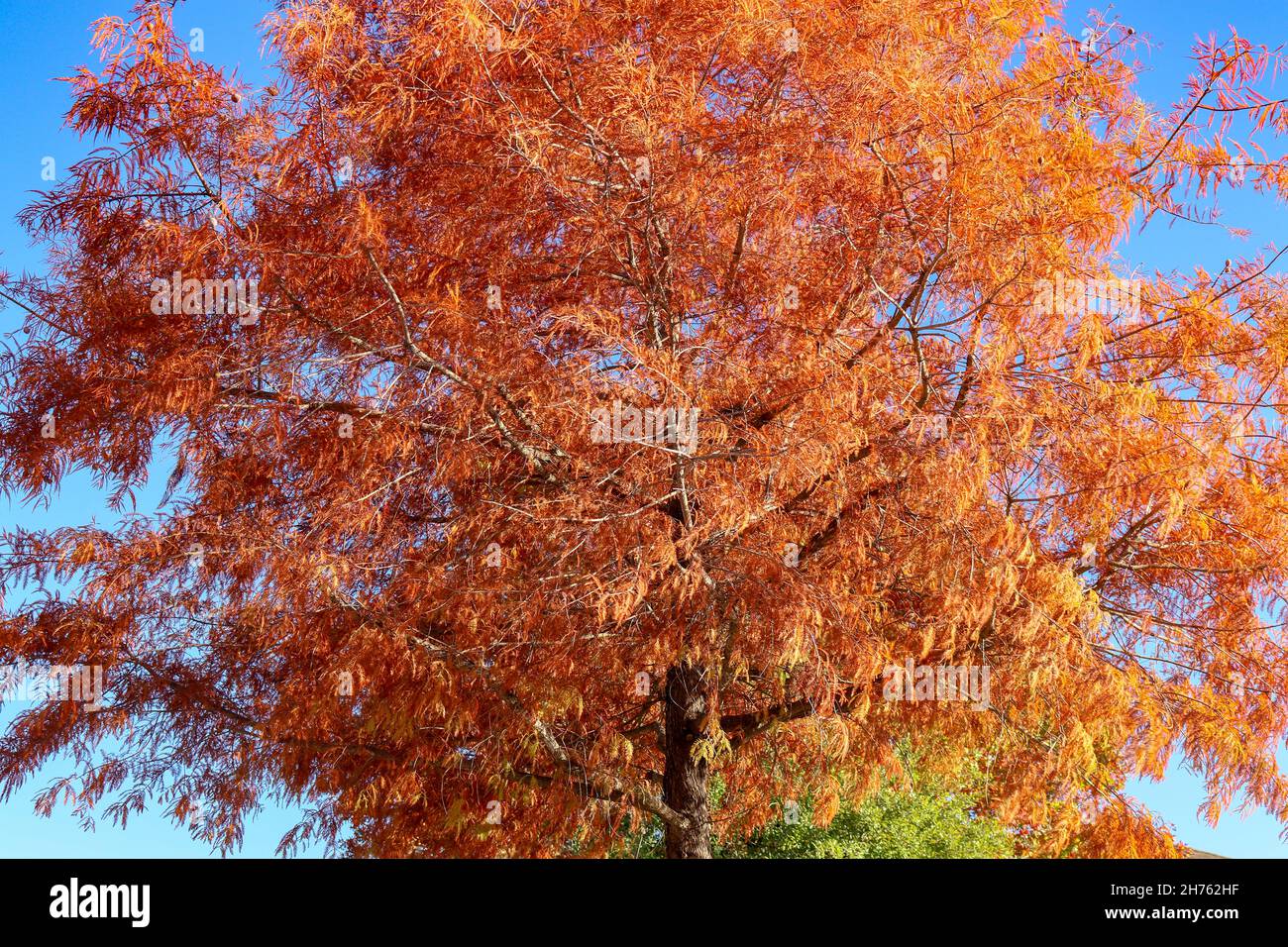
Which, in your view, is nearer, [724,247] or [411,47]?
[411,47]

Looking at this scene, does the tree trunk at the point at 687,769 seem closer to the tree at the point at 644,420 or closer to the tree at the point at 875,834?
the tree at the point at 644,420

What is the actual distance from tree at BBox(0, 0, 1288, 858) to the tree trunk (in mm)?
55

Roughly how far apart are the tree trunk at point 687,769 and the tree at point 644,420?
55 mm

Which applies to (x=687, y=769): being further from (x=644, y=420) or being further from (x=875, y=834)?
(x=875, y=834)

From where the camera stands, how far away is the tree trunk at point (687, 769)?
8.31 metres

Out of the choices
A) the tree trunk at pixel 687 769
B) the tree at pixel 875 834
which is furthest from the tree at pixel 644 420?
the tree at pixel 875 834

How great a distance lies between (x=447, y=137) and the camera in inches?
303

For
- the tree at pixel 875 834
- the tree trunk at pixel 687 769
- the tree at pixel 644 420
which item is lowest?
the tree at pixel 875 834

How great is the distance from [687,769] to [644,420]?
10.8 feet

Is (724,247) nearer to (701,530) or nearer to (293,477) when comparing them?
(701,530)

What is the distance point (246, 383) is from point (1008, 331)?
530 centimetres

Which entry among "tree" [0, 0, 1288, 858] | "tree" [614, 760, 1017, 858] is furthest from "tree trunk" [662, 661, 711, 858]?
"tree" [614, 760, 1017, 858]

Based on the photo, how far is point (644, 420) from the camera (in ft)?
21.7
